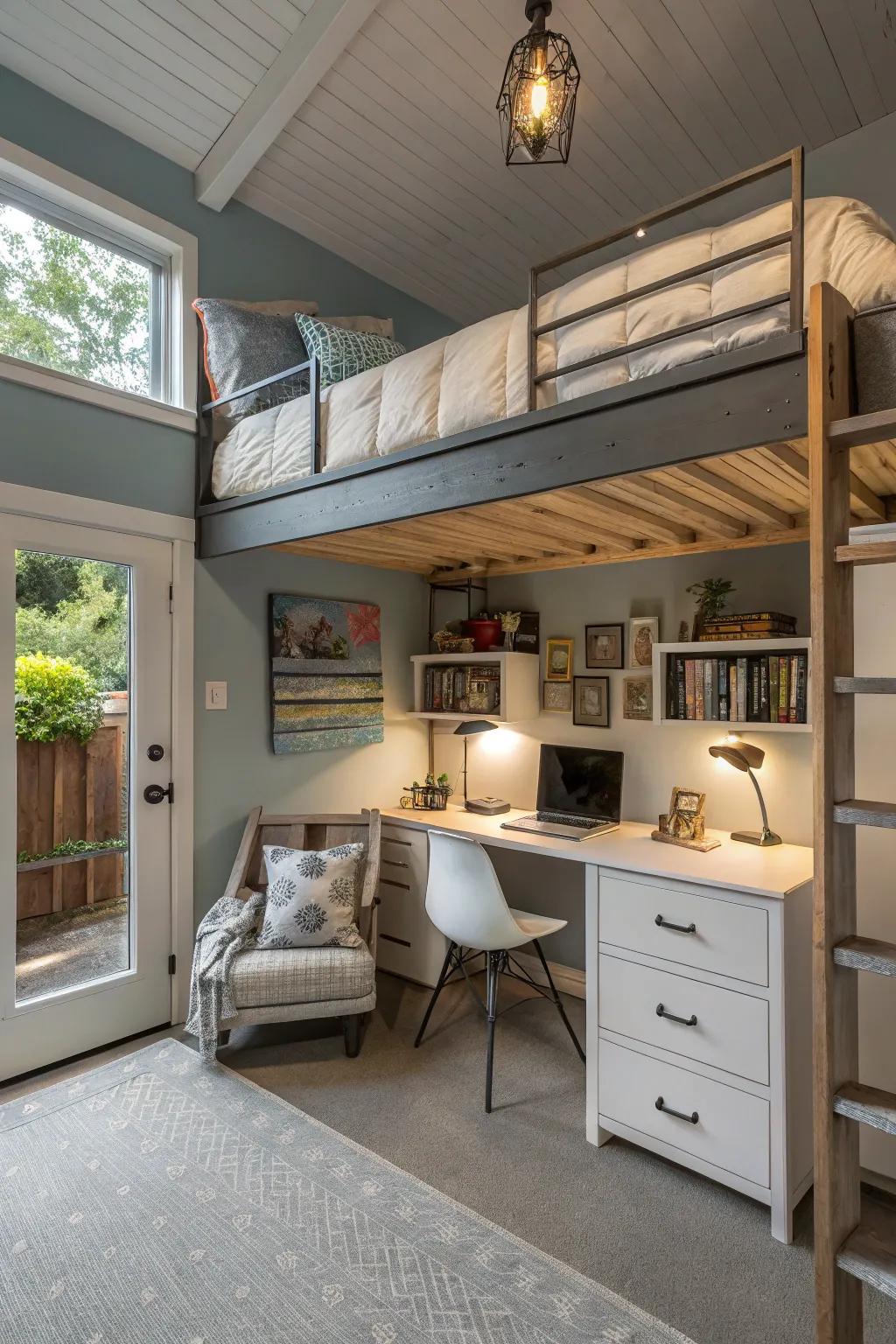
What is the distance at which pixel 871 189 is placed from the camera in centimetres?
262

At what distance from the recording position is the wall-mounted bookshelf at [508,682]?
335cm

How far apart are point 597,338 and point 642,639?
4.96 ft

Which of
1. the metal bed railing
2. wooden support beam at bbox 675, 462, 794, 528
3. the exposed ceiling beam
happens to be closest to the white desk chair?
wooden support beam at bbox 675, 462, 794, 528

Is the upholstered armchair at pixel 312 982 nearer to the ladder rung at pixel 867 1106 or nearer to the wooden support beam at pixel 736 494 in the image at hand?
the ladder rung at pixel 867 1106

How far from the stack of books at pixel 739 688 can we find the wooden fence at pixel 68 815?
6.91 ft

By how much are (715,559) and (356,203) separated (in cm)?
221

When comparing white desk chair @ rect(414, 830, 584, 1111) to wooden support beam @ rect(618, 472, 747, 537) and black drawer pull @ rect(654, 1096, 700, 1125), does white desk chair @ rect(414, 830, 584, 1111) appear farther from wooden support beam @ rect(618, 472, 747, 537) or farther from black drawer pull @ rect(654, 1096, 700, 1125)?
wooden support beam @ rect(618, 472, 747, 537)

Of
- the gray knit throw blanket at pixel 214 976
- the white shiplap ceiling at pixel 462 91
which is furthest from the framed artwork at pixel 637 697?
the white shiplap ceiling at pixel 462 91

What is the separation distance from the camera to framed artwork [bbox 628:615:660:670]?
9.98 feet

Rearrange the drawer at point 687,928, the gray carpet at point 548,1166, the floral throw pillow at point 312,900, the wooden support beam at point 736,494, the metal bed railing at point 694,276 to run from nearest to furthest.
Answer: the metal bed railing at point 694,276 → the gray carpet at point 548,1166 → the wooden support beam at point 736,494 → the drawer at point 687,928 → the floral throw pillow at point 312,900

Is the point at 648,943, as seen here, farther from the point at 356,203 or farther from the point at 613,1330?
the point at 356,203

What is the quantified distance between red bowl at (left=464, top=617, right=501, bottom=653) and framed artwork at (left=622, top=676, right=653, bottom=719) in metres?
0.67

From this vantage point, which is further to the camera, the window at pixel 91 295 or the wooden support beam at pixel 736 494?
the window at pixel 91 295

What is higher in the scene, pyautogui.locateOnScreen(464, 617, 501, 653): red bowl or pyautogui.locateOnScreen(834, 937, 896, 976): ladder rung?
pyautogui.locateOnScreen(464, 617, 501, 653): red bowl
